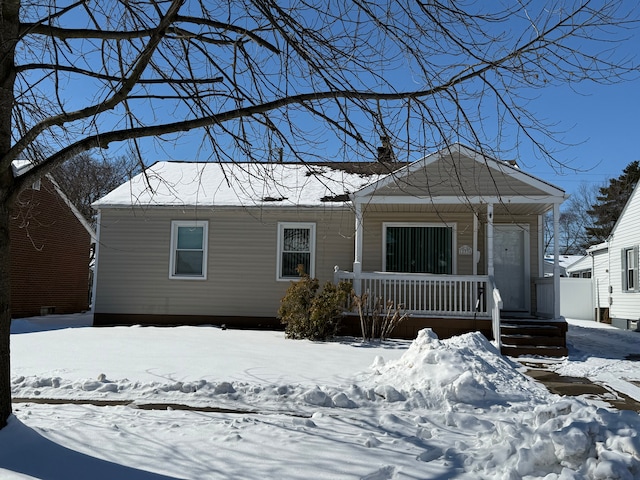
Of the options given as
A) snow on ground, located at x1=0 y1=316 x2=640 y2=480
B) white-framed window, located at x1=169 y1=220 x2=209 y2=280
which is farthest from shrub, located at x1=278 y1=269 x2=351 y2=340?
white-framed window, located at x1=169 y1=220 x2=209 y2=280

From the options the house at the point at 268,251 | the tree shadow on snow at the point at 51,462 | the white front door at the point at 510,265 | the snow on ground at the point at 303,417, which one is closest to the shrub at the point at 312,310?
the snow on ground at the point at 303,417

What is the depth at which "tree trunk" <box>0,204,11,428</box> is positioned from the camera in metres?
4.27

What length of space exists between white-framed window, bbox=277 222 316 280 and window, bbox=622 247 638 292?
36.7ft

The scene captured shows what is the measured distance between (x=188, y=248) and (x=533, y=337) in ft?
28.3

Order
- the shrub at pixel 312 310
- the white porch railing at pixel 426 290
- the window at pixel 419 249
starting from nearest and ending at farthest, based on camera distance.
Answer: the shrub at pixel 312 310 < the white porch railing at pixel 426 290 < the window at pixel 419 249

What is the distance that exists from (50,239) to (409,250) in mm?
13678

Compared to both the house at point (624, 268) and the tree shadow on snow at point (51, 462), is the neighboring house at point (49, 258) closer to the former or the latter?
the tree shadow on snow at point (51, 462)

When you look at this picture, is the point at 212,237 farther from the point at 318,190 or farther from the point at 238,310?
the point at 318,190

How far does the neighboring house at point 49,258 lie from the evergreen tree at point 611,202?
3689cm

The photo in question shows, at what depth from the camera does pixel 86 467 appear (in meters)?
3.70

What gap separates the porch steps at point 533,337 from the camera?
10.6 metres

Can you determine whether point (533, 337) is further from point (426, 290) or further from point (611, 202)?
point (611, 202)

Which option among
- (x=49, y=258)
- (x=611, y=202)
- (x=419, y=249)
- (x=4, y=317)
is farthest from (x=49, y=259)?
(x=611, y=202)

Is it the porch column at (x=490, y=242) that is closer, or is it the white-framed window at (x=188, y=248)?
the porch column at (x=490, y=242)
